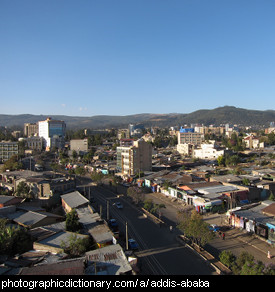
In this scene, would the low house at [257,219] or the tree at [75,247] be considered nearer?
the tree at [75,247]

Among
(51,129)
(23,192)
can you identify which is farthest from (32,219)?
(51,129)

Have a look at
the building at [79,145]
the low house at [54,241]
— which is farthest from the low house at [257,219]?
the building at [79,145]

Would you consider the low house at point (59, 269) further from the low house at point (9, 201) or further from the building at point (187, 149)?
the building at point (187, 149)

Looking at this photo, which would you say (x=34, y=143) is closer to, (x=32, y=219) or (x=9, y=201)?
(x=9, y=201)

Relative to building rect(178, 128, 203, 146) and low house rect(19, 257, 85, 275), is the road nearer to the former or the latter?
low house rect(19, 257, 85, 275)

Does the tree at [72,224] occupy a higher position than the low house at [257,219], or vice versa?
the tree at [72,224]
